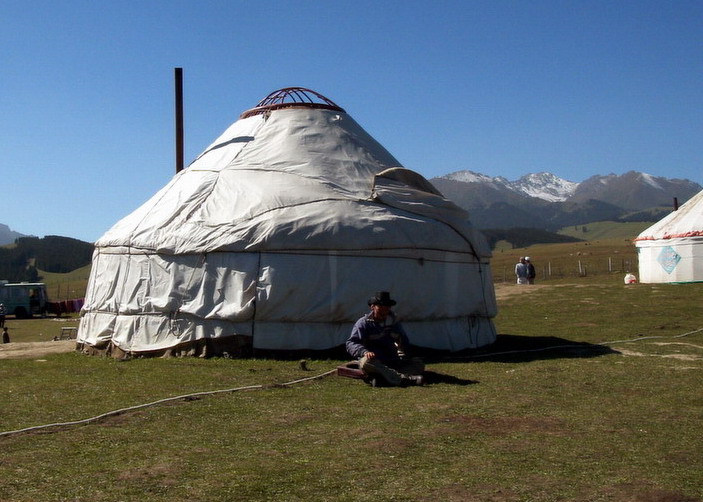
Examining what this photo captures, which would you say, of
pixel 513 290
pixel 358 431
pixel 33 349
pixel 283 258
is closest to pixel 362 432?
pixel 358 431

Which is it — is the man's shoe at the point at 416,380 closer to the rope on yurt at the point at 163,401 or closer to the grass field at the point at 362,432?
the grass field at the point at 362,432

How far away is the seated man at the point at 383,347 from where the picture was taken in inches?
331

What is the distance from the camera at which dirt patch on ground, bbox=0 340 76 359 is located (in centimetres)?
1312

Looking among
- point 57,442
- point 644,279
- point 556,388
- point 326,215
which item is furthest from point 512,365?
point 644,279

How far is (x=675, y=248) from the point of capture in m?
25.5

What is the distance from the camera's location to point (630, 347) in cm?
1187

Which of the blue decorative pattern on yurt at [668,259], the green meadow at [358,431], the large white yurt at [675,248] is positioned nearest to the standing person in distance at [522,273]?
the large white yurt at [675,248]

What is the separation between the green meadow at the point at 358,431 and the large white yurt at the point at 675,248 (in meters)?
15.1

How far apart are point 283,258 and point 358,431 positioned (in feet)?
16.8

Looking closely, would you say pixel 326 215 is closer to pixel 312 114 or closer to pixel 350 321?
pixel 350 321

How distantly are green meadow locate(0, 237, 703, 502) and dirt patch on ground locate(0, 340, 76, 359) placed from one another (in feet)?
6.14

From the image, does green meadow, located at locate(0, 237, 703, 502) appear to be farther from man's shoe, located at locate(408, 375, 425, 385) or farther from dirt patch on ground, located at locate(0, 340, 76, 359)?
dirt patch on ground, located at locate(0, 340, 76, 359)

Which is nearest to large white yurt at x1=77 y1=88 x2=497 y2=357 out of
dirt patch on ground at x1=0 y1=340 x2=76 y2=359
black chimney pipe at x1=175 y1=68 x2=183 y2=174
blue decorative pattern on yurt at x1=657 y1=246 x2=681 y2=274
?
dirt patch on ground at x1=0 y1=340 x2=76 y2=359

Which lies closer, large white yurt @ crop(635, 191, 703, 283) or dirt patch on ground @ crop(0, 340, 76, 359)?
dirt patch on ground @ crop(0, 340, 76, 359)
